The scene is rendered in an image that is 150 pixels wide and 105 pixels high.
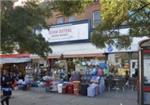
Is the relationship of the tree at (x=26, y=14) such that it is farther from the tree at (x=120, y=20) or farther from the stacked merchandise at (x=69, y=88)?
the stacked merchandise at (x=69, y=88)

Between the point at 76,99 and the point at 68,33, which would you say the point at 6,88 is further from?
the point at 68,33

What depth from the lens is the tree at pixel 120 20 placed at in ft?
56.9

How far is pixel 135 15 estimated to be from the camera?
18.8 meters

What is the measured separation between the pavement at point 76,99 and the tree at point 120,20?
4.62 m

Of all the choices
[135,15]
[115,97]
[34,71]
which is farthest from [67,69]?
[135,15]

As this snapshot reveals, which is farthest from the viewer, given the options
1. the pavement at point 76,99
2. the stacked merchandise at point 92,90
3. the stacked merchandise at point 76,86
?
the stacked merchandise at point 76,86

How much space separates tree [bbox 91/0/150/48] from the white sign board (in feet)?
56.6

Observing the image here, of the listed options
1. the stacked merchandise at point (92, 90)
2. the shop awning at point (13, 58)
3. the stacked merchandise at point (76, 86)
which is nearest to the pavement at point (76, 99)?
the stacked merchandise at point (92, 90)

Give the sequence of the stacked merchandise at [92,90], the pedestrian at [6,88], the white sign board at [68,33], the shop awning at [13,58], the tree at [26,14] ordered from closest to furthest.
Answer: the tree at [26,14] → the pedestrian at [6,88] → the stacked merchandise at [92,90] → the white sign board at [68,33] → the shop awning at [13,58]

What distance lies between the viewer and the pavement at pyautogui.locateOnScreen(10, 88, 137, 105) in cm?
2318

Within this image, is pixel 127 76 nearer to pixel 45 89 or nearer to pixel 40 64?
pixel 45 89

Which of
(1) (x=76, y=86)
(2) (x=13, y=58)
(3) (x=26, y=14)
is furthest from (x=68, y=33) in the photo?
(3) (x=26, y=14)

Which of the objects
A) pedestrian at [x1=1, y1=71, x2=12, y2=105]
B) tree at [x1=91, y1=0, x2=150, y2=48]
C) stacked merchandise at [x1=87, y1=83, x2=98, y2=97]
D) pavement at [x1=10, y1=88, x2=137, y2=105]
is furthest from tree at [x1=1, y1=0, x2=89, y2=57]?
stacked merchandise at [x1=87, y1=83, x2=98, y2=97]

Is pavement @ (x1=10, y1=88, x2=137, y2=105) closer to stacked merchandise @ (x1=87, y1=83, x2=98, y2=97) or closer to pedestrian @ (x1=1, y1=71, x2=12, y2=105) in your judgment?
stacked merchandise @ (x1=87, y1=83, x2=98, y2=97)
